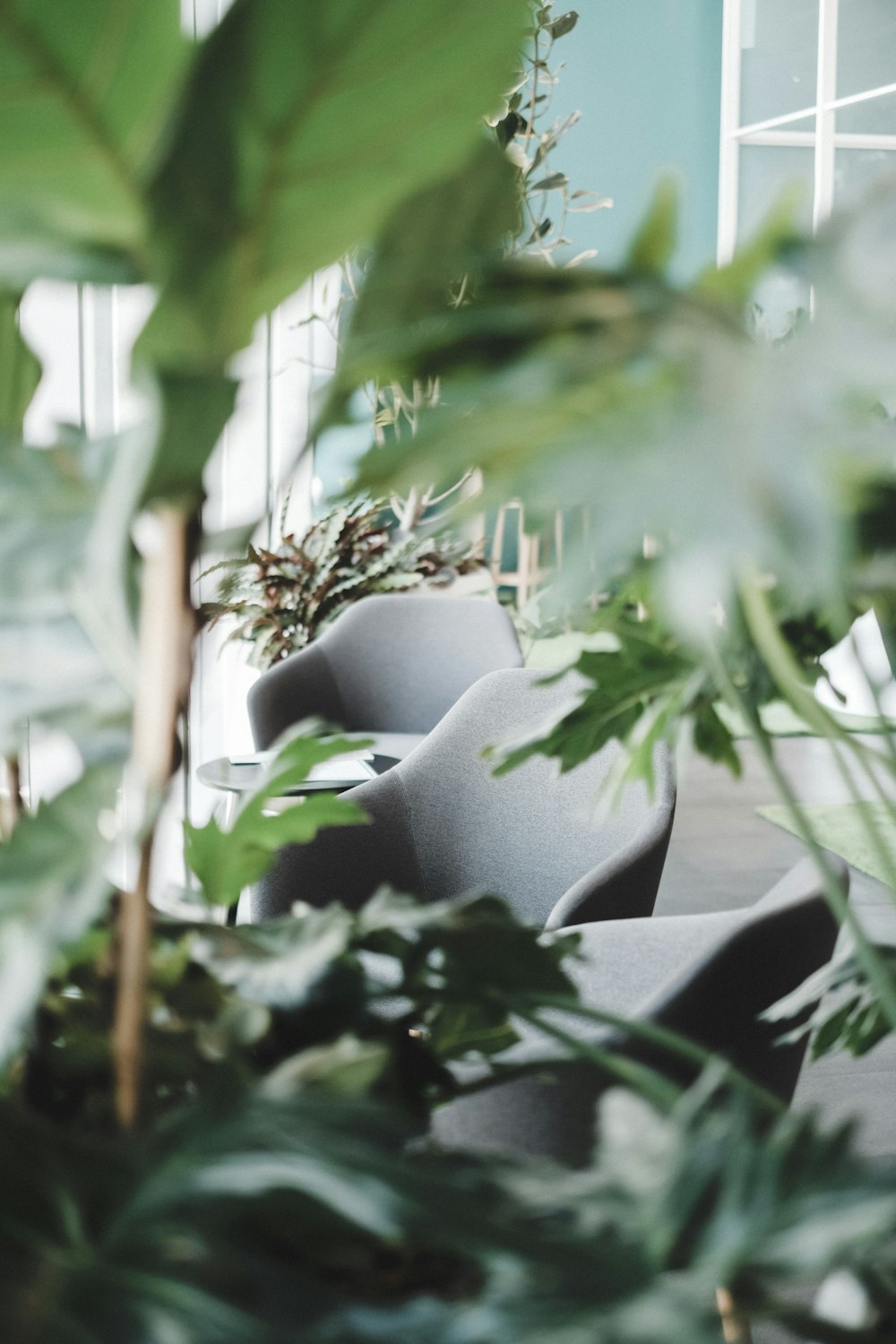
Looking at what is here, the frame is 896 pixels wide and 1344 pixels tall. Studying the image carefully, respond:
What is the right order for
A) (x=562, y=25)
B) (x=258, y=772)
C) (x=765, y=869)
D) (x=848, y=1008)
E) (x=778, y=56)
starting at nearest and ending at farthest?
1. (x=848, y=1008)
2. (x=258, y=772)
3. (x=765, y=869)
4. (x=562, y=25)
5. (x=778, y=56)

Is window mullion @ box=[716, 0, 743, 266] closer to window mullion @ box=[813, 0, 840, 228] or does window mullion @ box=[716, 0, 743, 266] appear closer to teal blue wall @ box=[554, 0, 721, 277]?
teal blue wall @ box=[554, 0, 721, 277]

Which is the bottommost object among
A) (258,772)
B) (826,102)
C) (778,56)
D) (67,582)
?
(258,772)

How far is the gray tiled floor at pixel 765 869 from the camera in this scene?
7.83 ft

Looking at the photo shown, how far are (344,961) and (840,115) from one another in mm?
6692

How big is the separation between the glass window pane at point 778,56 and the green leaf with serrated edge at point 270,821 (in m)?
7.02

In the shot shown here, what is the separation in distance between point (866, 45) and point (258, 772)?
543 cm

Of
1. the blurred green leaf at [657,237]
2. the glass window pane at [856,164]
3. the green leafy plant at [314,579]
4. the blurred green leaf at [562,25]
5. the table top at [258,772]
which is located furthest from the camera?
the glass window pane at [856,164]

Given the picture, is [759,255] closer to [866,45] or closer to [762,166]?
[866,45]

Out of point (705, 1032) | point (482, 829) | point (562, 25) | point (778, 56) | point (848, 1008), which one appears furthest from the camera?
point (778, 56)

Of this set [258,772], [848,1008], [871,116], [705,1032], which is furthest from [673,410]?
[871,116]

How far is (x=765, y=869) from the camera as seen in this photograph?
3.86 m

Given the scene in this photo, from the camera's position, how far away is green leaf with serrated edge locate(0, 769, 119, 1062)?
0.42m

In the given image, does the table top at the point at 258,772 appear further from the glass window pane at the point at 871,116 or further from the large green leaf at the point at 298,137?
the glass window pane at the point at 871,116

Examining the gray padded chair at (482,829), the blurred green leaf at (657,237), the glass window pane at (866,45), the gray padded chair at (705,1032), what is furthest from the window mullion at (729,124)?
the blurred green leaf at (657,237)
